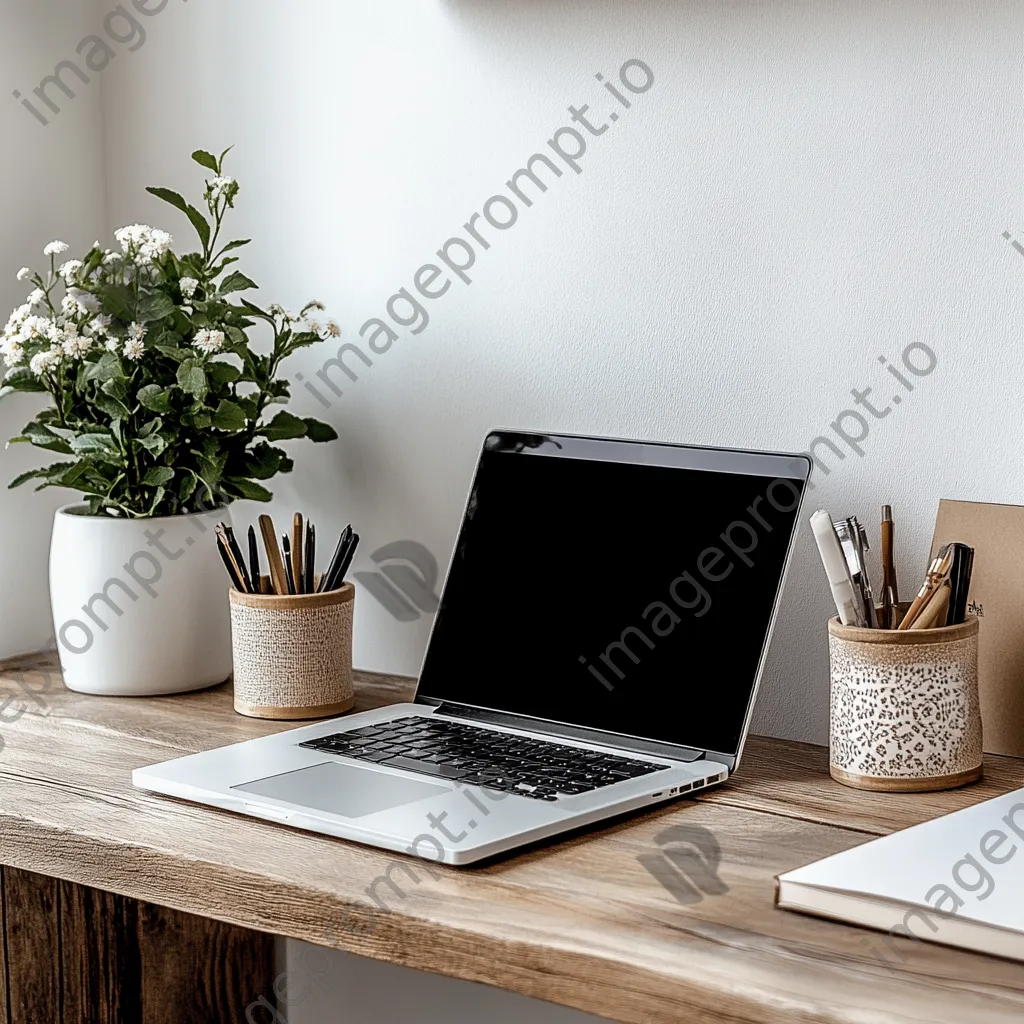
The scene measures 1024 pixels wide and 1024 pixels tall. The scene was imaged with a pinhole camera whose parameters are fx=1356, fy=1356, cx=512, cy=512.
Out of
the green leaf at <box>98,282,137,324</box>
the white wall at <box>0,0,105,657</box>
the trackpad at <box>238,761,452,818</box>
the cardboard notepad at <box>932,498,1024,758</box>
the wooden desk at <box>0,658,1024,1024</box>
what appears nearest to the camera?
the wooden desk at <box>0,658,1024,1024</box>

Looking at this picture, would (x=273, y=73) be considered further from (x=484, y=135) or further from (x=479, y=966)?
(x=479, y=966)

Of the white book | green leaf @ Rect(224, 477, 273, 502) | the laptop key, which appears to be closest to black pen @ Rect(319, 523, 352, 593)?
green leaf @ Rect(224, 477, 273, 502)

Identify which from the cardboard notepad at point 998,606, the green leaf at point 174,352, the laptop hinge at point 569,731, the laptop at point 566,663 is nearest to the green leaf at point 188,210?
the green leaf at point 174,352

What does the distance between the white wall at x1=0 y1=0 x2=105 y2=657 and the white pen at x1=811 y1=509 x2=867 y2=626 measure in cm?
78

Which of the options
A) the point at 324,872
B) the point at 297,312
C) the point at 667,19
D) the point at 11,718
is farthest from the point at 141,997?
the point at 667,19

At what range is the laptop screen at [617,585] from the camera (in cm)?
98

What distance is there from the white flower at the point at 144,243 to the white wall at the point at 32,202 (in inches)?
7.6

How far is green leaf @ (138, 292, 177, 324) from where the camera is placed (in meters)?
1.17

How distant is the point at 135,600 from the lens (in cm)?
117

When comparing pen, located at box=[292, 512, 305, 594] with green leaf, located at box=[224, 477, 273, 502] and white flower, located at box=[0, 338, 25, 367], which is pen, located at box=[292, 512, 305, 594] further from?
white flower, located at box=[0, 338, 25, 367]

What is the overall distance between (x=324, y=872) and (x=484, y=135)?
2.26 feet

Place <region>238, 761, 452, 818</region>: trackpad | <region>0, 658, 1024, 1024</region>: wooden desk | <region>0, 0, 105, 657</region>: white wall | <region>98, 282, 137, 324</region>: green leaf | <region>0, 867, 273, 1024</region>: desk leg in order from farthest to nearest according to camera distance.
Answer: <region>0, 0, 105, 657</region>: white wall
<region>98, 282, 137, 324</region>: green leaf
<region>0, 867, 273, 1024</region>: desk leg
<region>238, 761, 452, 818</region>: trackpad
<region>0, 658, 1024, 1024</region>: wooden desk

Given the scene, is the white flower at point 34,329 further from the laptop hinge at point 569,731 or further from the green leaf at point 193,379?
the laptop hinge at point 569,731

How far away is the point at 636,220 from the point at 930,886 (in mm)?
624
